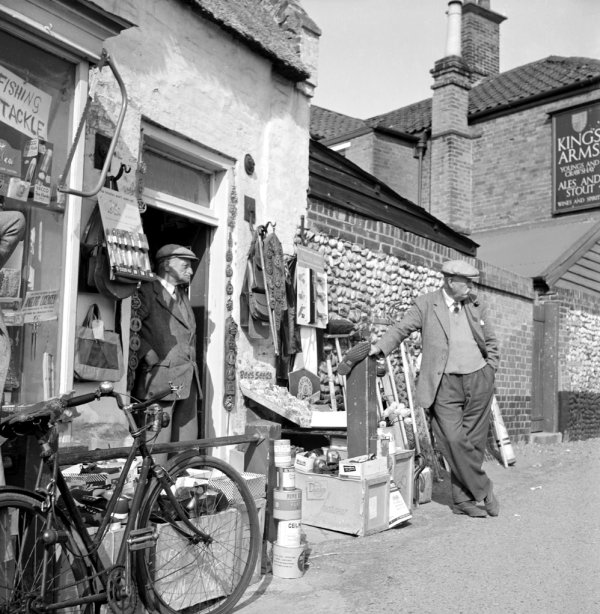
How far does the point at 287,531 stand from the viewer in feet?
14.2

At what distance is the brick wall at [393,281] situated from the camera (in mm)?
7812

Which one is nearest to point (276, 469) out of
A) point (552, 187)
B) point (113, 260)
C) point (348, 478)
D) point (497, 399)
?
point (348, 478)

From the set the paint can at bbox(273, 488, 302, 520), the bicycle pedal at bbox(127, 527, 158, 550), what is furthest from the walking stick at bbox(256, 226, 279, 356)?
the bicycle pedal at bbox(127, 527, 158, 550)

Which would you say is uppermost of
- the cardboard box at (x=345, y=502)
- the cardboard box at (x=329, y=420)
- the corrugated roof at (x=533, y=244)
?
the corrugated roof at (x=533, y=244)

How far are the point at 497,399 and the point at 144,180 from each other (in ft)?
23.3

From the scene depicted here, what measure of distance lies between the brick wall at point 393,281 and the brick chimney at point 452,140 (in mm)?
7669

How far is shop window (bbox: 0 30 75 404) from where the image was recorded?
4086mm

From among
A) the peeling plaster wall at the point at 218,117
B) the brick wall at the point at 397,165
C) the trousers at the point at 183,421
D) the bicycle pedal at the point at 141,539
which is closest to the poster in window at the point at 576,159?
the brick wall at the point at 397,165

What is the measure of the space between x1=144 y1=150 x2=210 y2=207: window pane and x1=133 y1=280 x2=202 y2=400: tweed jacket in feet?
3.26

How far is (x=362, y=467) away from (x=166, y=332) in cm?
174

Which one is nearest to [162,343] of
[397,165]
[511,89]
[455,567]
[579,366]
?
[455,567]

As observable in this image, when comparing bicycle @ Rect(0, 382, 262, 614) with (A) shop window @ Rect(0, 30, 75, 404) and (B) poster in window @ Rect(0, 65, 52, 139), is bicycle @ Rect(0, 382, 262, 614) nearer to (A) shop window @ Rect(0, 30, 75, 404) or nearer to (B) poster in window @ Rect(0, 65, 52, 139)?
(A) shop window @ Rect(0, 30, 75, 404)

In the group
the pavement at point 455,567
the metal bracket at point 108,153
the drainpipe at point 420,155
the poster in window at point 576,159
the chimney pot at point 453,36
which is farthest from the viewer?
the drainpipe at point 420,155

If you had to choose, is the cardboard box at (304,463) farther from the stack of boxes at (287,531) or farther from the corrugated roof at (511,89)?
the corrugated roof at (511,89)
